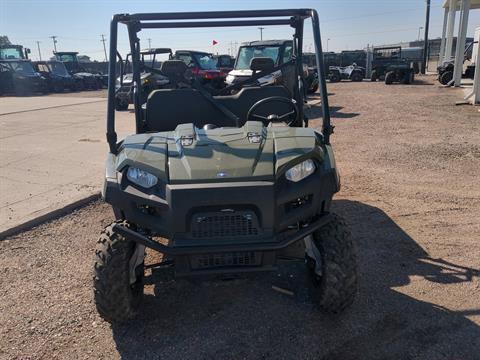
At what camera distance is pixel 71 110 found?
15602mm

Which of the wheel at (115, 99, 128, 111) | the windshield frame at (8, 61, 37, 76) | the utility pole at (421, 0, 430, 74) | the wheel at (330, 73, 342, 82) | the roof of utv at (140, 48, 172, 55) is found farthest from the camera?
the utility pole at (421, 0, 430, 74)

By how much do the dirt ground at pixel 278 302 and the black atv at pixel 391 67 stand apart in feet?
61.9

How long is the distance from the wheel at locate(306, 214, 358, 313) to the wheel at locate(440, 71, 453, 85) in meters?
20.3

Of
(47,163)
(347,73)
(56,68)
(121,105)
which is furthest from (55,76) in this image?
(47,163)

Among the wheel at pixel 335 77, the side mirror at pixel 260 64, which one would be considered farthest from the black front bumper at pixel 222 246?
the wheel at pixel 335 77

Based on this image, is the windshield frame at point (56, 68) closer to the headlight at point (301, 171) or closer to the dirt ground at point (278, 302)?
the dirt ground at point (278, 302)

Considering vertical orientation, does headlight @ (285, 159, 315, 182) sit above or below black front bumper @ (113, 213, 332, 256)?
above

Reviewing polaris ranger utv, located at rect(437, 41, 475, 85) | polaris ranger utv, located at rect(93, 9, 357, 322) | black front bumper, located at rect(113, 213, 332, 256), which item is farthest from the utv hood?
polaris ranger utv, located at rect(437, 41, 475, 85)

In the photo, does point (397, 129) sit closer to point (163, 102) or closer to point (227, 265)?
point (163, 102)

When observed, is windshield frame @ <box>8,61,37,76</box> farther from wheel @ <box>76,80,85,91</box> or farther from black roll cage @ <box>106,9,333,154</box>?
black roll cage @ <box>106,9,333,154</box>

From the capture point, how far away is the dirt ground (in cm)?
257

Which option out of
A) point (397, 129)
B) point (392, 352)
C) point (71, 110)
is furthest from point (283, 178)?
point (71, 110)

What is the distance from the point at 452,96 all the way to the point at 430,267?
14049 mm

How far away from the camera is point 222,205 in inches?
92.1
